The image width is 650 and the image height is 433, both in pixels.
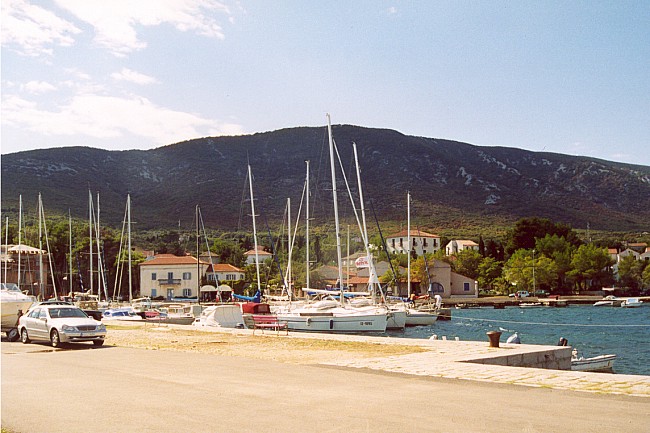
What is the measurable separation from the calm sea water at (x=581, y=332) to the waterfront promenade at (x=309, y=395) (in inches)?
802

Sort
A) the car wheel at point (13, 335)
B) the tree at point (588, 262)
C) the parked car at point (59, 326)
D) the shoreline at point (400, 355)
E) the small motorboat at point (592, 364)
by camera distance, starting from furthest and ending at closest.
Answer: the tree at point (588, 262), the car wheel at point (13, 335), the small motorboat at point (592, 364), the parked car at point (59, 326), the shoreline at point (400, 355)

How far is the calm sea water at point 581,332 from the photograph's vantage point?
4183 cm

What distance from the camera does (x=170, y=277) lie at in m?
107

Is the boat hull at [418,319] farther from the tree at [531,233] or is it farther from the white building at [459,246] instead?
the white building at [459,246]

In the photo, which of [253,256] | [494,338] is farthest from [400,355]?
[253,256]

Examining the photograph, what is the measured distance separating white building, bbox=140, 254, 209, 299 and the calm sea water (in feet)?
143

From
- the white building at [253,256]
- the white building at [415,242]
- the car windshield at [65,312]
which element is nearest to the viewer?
the car windshield at [65,312]

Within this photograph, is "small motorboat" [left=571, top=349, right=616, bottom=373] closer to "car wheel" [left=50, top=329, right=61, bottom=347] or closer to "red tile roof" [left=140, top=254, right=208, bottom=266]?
"car wheel" [left=50, top=329, right=61, bottom=347]

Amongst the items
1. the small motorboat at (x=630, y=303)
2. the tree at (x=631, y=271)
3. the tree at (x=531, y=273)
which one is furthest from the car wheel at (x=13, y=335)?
the tree at (x=631, y=271)

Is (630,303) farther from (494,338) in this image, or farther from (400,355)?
(400,355)

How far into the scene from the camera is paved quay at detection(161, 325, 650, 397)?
14.3 meters

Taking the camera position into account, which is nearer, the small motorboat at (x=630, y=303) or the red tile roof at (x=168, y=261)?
the small motorboat at (x=630, y=303)

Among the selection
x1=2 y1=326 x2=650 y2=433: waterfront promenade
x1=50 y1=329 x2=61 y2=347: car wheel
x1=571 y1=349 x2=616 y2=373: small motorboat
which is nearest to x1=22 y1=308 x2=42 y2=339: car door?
x1=50 y1=329 x2=61 y2=347: car wheel

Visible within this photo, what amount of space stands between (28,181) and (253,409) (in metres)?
173
